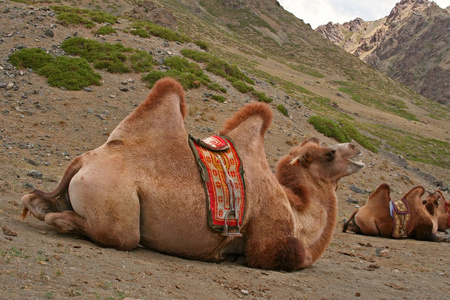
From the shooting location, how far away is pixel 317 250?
17.4 feet

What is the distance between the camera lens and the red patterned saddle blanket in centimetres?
449

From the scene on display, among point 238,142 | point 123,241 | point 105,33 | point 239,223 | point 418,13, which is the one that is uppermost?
point 418,13

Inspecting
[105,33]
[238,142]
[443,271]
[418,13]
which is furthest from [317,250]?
[418,13]

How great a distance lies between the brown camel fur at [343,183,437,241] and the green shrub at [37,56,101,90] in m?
9.20

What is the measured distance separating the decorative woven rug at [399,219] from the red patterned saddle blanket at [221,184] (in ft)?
19.7

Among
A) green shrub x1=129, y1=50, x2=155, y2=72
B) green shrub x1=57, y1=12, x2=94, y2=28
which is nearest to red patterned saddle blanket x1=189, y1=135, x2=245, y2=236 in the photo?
green shrub x1=129, y1=50, x2=155, y2=72

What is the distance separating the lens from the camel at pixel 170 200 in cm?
406

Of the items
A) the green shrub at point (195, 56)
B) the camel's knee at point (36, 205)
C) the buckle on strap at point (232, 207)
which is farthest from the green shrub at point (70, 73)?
the buckle on strap at point (232, 207)

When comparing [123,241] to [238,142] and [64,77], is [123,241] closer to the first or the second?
[238,142]

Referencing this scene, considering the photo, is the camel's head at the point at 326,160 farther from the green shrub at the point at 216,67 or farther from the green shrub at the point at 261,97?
the green shrub at the point at 216,67

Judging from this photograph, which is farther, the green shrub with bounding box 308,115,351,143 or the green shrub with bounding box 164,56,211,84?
the green shrub with bounding box 308,115,351,143

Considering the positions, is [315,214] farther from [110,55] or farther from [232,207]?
[110,55]

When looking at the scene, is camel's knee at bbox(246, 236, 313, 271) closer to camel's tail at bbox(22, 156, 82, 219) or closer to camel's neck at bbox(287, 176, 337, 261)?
camel's neck at bbox(287, 176, 337, 261)

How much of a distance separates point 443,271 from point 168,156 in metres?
4.89
